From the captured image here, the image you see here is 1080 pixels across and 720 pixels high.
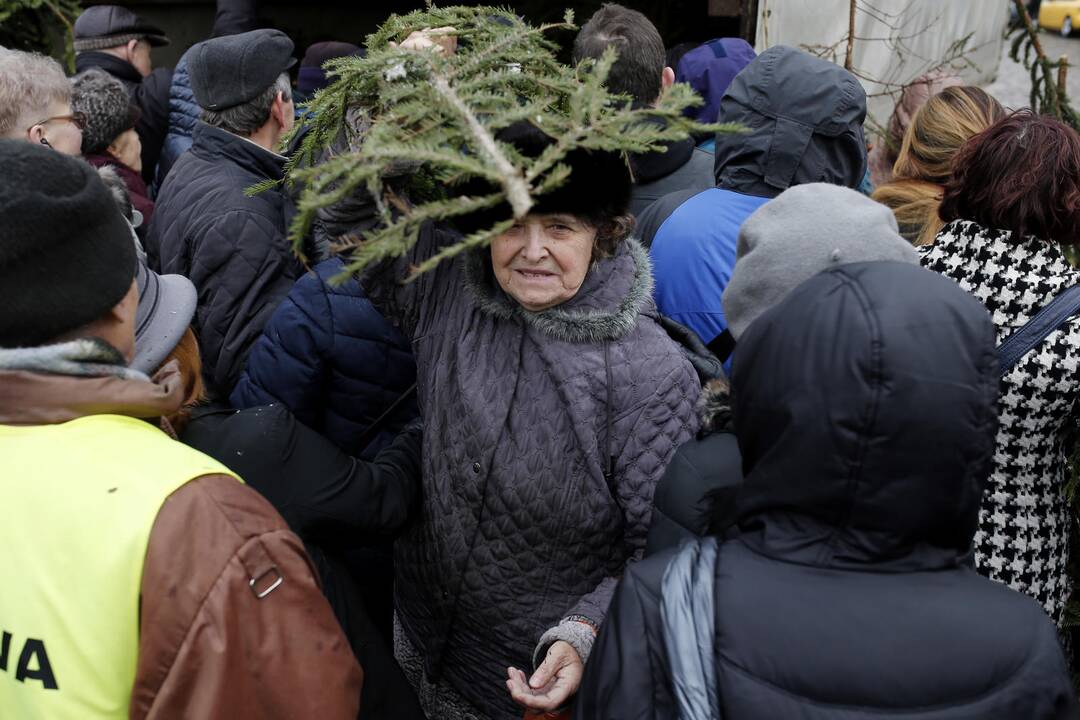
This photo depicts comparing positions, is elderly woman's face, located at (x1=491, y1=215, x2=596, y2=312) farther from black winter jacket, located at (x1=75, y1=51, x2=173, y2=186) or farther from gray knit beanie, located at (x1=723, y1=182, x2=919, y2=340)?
black winter jacket, located at (x1=75, y1=51, x2=173, y2=186)

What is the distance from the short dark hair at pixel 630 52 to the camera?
3.07m

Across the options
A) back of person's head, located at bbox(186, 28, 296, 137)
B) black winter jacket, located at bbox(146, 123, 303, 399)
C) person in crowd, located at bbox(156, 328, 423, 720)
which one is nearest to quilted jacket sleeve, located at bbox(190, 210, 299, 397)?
black winter jacket, located at bbox(146, 123, 303, 399)

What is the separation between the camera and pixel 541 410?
78.5 inches

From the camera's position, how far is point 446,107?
1.52 meters

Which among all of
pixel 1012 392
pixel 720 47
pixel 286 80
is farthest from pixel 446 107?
pixel 720 47

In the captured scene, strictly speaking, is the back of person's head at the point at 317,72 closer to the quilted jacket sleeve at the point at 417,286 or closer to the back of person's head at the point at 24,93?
the back of person's head at the point at 24,93

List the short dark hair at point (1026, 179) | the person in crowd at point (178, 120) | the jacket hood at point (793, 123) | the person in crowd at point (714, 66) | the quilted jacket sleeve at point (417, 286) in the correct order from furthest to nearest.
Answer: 1. the person in crowd at point (178, 120)
2. the person in crowd at point (714, 66)
3. the jacket hood at point (793, 123)
4. the short dark hair at point (1026, 179)
5. the quilted jacket sleeve at point (417, 286)

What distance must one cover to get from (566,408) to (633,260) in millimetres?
403

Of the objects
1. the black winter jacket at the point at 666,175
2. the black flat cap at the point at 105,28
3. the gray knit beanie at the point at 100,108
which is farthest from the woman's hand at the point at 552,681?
the black flat cap at the point at 105,28

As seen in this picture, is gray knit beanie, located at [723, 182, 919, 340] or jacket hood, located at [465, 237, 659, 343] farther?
jacket hood, located at [465, 237, 659, 343]

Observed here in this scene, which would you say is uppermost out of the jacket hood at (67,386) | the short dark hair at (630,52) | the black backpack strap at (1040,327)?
the short dark hair at (630,52)

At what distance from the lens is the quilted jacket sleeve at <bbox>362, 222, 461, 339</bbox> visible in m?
2.06

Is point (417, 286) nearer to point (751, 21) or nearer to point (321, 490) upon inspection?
point (321, 490)

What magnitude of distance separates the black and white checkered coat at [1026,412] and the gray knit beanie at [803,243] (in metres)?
0.54
